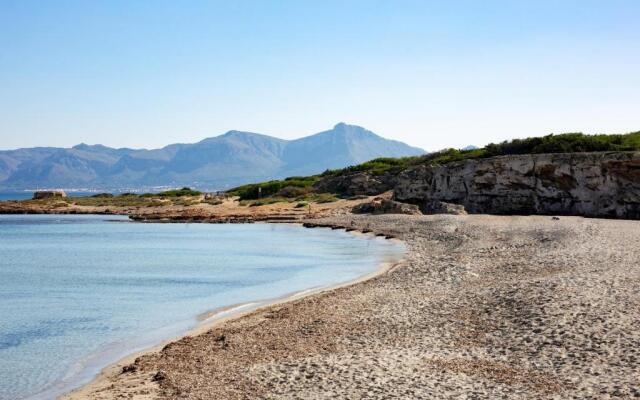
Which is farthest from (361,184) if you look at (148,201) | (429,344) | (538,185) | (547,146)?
(429,344)

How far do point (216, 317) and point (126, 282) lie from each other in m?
10.3

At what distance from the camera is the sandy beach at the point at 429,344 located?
10.9 metres

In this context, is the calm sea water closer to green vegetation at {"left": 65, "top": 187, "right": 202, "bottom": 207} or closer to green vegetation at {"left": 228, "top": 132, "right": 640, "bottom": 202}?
green vegetation at {"left": 228, "top": 132, "right": 640, "bottom": 202}

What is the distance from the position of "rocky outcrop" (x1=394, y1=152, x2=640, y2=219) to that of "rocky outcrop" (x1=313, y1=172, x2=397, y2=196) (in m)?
11.9

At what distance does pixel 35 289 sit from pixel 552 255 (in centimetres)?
2192

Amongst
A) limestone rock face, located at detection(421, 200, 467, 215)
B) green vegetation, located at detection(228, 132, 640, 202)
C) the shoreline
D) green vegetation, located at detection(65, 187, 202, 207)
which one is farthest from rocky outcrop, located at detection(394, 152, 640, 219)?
green vegetation, located at detection(65, 187, 202, 207)

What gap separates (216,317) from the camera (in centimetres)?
1895

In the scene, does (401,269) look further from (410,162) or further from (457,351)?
(410,162)

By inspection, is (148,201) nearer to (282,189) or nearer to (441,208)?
(282,189)

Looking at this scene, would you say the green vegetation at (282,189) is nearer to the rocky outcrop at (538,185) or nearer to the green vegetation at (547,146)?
the green vegetation at (547,146)

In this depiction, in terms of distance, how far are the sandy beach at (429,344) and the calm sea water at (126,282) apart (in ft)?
6.23

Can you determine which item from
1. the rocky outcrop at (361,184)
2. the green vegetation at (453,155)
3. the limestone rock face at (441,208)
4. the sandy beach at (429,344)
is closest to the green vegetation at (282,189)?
the green vegetation at (453,155)

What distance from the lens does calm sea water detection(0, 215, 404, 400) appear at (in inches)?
594

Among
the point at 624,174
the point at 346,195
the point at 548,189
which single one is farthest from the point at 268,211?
the point at 624,174
